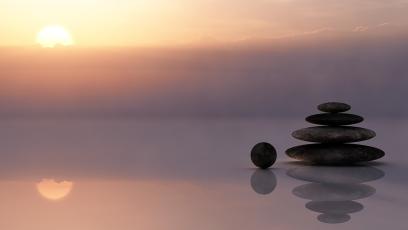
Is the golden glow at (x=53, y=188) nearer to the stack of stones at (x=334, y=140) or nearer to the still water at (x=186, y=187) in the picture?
the still water at (x=186, y=187)

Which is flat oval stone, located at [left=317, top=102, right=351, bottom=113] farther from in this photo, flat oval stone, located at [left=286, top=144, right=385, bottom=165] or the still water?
the still water

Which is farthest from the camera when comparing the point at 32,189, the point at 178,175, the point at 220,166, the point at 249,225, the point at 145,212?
the point at 220,166

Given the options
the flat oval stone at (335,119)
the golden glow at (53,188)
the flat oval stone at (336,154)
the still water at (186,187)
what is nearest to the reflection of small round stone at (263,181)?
the still water at (186,187)

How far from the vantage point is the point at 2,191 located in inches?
321

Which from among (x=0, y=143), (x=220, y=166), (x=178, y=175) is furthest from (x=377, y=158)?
(x=0, y=143)

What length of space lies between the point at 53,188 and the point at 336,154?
4.12 metres

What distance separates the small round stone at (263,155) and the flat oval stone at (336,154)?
2.13 ft

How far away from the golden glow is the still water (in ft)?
0.04

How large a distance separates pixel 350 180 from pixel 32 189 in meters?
4.01

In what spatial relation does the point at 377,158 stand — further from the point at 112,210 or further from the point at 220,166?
the point at 112,210

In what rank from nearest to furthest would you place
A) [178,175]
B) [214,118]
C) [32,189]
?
[32,189]
[178,175]
[214,118]

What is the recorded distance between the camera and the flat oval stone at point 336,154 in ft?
32.7

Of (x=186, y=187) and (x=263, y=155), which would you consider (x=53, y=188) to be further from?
(x=263, y=155)

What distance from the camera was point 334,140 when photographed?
9922 mm
